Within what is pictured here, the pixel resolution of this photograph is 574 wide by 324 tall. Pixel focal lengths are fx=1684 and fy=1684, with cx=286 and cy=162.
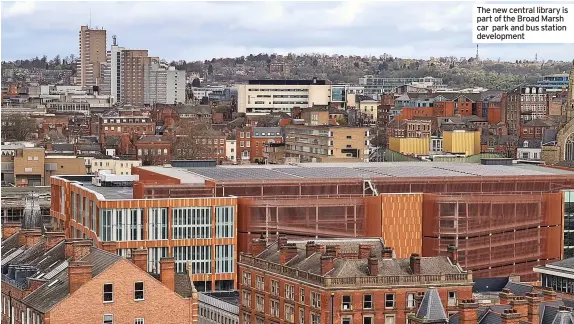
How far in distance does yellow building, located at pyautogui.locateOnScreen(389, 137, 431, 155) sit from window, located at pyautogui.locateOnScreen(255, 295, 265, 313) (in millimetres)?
105535

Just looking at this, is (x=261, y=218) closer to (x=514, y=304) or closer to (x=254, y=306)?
(x=254, y=306)

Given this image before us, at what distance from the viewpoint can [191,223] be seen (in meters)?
98.6

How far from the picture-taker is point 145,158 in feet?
651

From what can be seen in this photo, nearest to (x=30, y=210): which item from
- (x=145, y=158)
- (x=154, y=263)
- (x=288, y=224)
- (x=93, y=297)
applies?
(x=154, y=263)

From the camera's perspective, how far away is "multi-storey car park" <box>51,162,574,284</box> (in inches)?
3873

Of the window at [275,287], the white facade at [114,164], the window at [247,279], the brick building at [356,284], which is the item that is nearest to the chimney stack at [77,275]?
the brick building at [356,284]

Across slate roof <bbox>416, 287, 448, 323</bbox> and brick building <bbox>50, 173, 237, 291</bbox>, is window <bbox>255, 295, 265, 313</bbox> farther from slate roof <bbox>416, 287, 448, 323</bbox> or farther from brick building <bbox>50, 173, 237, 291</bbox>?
slate roof <bbox>416, 287, 448, 323</bbox>

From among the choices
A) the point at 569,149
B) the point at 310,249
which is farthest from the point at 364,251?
the point at 569,149

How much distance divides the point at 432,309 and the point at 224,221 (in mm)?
41260

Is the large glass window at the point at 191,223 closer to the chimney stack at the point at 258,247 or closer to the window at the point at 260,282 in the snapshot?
the chimney stack at the point at 258,247

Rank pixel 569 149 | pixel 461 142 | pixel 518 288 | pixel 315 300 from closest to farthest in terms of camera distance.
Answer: pixel 315 300, pixel 518 288, pixel 569 149, pixel 461 142

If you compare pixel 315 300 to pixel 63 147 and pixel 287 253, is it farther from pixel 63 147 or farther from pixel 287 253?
pixel 63 147

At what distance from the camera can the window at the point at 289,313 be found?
251 ft

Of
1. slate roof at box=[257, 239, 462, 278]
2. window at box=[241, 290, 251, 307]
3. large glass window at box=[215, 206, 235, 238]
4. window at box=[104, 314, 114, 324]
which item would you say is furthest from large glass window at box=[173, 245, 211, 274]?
window at box=[104, 314, 114, 324]
